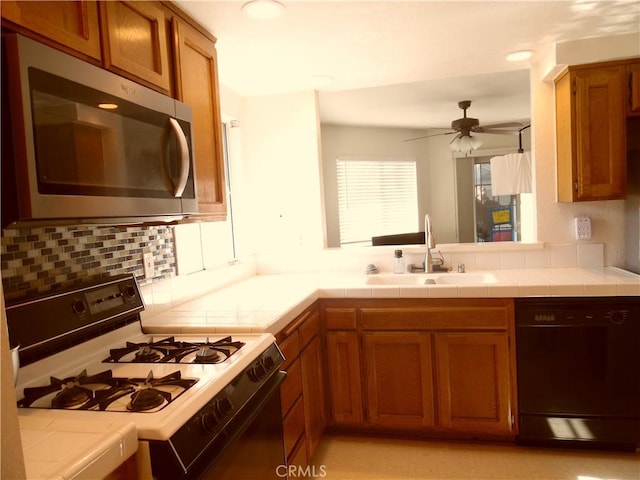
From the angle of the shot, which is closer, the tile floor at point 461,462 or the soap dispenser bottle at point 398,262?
the tile floor at point 461,462

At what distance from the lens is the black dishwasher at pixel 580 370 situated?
215cm

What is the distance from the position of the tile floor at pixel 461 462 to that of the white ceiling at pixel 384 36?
6.95 ft

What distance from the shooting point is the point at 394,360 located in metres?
2.39

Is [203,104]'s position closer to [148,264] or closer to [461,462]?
[148,264]

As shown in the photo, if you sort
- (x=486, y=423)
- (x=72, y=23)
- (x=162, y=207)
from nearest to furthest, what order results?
(x=72, y=23) < (x=162, y=207) < (x=486, y=423)

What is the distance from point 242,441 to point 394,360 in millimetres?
1278

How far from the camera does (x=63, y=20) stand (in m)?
1.15

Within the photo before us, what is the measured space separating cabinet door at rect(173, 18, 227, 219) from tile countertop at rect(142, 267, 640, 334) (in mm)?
454

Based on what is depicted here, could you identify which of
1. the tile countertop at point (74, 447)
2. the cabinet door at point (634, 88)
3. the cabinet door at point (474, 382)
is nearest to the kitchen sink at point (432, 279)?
the cabinet door at point (474, 382)

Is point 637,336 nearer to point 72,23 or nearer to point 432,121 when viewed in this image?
point 72,23

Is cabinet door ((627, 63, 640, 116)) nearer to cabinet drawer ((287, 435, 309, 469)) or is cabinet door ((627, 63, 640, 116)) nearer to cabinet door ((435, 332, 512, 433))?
cabinet door ((435, 332, 512, 433))

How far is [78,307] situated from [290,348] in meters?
0.86

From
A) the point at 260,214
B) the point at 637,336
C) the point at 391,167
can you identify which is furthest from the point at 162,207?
the point at 391,167

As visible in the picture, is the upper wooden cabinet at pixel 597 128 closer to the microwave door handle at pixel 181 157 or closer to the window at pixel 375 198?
the microwave door handle at pixel 181 157
